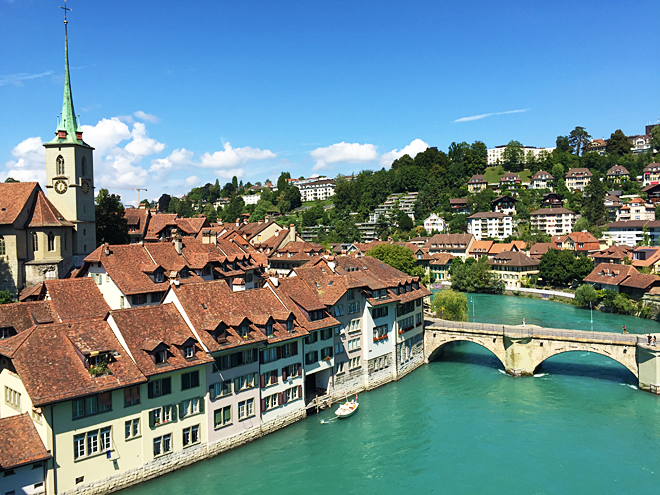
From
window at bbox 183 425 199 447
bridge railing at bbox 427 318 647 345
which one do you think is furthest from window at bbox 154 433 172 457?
bridge railing at bbox 427 318 647 345

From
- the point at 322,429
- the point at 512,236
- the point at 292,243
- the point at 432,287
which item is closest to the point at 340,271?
the point at 322,429

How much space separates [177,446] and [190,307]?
27.8ft

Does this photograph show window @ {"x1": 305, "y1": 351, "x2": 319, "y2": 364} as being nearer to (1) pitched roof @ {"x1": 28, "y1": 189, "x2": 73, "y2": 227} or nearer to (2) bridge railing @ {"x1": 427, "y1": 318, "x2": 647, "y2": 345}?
(2) bridge railing @ {"x1": 427, "y1": 318, "x2": 647, "y2": 345}

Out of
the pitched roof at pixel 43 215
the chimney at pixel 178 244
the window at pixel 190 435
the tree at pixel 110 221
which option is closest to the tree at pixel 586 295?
the chimney at pixel 178 244

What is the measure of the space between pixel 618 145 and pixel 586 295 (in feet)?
408

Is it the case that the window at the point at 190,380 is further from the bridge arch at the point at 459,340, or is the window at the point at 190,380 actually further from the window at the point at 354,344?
the bridge arch at the point at 459,340

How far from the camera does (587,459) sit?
34.0 metres

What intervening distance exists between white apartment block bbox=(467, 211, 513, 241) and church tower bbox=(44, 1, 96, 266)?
335 ft

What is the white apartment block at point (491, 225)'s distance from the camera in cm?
13865

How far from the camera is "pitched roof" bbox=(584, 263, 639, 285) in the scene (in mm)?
81188

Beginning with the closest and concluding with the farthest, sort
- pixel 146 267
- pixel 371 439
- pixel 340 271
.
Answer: pixel 371 439 → pixel 146 267 → pixel 340 271

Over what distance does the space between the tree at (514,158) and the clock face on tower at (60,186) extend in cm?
15792

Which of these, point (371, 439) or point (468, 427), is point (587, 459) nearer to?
point (468, 427)

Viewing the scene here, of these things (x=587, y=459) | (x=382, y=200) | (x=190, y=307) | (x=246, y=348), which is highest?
(x=382, y=200)
